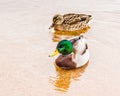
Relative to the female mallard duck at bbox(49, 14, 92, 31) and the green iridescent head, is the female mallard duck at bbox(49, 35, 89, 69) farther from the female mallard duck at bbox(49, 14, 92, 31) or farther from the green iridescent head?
the female mallard duck at bbox(49, 14, 92, 31)

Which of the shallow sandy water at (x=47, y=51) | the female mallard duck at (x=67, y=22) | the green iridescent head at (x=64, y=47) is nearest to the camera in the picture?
the shallow sandy water at (x=47, y=51)

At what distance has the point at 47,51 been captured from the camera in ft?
19.6

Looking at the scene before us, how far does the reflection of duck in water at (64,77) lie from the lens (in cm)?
506

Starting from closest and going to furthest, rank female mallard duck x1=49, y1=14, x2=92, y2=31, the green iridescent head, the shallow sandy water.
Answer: the shallow sandy water, the green iridescent head, female mallard duck x1=49, y1=14, x2=92, y2=31

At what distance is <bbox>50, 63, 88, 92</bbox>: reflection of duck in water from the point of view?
5.06 m

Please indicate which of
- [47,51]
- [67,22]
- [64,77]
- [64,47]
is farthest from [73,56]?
[67,22]

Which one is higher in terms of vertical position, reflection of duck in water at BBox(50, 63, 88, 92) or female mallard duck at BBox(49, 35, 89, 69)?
female mallard duck at BBox(49, 35, 89, 69)

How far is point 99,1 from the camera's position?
8.36 meters

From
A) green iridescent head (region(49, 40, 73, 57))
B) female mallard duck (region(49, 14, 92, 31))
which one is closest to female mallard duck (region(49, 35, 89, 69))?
green iridescent head (region(49, 40, 73, 57))

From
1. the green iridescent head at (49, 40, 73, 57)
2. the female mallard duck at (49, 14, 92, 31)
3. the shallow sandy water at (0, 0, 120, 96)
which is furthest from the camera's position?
the female mallard duck at (49, 14, 92, 31)

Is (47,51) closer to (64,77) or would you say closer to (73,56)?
(73,56)

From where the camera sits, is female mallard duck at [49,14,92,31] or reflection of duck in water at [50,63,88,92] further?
female mallard duck at [49,14,92,31]

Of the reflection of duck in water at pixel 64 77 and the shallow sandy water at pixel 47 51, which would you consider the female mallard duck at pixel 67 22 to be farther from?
the reflection of duck in water at pixel 64 77

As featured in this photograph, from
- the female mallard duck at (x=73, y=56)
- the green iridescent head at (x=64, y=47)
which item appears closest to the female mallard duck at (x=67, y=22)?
the female mallard duck at (x=73, y=56)
